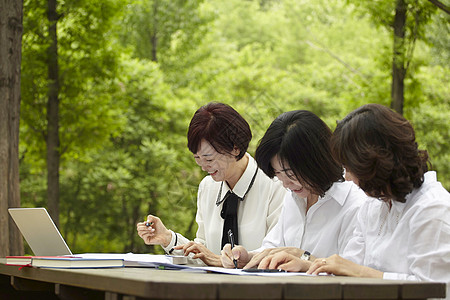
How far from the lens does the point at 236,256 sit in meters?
2.64

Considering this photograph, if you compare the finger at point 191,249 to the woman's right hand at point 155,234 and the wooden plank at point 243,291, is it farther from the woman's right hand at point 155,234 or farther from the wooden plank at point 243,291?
the wooden plank at point 243,291

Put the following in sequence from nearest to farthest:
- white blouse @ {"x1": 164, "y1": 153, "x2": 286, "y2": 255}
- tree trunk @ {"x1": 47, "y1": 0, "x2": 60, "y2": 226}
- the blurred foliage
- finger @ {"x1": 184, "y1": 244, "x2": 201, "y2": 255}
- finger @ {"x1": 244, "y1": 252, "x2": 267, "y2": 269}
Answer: finger @ {"x1": 244, "y1": 252, "x2": 267, "y2": 269}, finger @ {"x1": 184, "y1": 244, "x2": 201, "y2": 255}, white blouse @ {"x1": 164, "y1": 153, "x2": 286, "y2": 255}, tree trunk @ {"x1": 47, "y1": 0, "x2": 60, "y2": 226}, the blurred foliage

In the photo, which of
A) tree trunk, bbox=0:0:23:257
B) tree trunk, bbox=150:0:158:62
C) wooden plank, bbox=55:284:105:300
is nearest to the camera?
wooden plank, bbox=55:284:105:300

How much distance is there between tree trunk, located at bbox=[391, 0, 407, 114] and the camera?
21.6 ft

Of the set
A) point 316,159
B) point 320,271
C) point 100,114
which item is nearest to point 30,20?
point 100,114

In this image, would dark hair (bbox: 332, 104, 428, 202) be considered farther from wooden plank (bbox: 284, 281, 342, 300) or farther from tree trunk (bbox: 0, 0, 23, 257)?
tree trunk (bbox: 0, 0, 23, 257)

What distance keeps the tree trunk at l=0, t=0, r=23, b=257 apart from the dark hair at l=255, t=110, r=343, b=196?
3.04 metres

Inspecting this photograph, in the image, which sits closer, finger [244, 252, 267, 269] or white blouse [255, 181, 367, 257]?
finger [244, 252, 267, 269]

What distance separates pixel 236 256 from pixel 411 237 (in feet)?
2.57

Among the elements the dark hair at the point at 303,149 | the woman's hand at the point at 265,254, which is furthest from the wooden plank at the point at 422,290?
the dark hair at the point at 303,149

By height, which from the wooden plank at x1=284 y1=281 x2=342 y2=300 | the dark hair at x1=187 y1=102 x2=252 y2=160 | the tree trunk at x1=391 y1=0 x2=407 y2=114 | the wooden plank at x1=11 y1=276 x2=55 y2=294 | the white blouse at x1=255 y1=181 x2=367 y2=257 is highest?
the tree trunk at x1=391 y1=0 x2=407 y2=114

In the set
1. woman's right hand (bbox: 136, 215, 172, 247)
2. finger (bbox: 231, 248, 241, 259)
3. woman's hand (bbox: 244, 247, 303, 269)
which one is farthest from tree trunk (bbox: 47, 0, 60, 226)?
woman's hand (bbox: 244, 247, 303, 269)

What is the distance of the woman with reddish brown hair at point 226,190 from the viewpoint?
3221mm

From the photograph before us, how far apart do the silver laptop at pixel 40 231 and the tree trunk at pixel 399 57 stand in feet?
15.0
